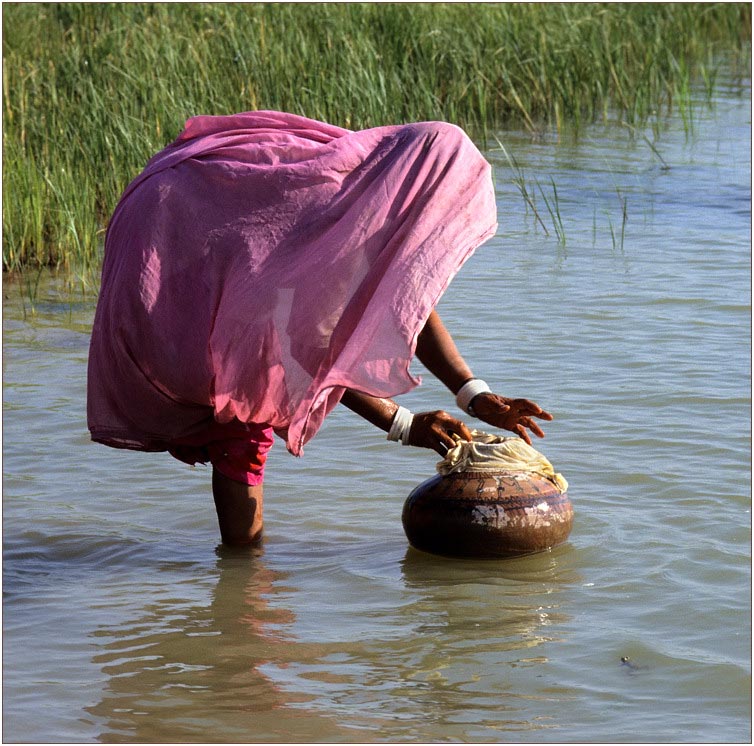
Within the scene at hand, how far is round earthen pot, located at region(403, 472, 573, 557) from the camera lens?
13.3ft

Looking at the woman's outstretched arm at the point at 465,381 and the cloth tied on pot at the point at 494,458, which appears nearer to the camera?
the woman's outstretched arm at the point at 465,381

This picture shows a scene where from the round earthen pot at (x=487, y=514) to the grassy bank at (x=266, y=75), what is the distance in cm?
358

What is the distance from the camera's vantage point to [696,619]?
381 centimetres

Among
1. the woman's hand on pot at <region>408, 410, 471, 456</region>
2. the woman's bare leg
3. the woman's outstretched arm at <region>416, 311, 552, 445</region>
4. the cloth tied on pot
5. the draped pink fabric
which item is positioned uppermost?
the draped pink fabric

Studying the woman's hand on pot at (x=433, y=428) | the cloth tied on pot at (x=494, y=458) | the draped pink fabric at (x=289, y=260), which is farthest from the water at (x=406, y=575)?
the draped pink fabric at (x=289, y=260)

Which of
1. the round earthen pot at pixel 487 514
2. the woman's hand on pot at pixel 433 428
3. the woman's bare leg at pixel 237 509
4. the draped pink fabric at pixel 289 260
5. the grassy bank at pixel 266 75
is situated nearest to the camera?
the draped pink fabric at pixel 289 260

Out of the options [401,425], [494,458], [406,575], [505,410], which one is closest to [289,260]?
[401,425]

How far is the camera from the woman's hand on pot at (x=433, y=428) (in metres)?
3.82

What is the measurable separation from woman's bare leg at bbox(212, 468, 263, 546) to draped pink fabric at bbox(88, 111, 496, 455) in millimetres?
352

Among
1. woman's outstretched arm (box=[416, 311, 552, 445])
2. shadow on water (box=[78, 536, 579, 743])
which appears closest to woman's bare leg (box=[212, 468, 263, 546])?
shadow on water (box=[78, 536, 579, 743])

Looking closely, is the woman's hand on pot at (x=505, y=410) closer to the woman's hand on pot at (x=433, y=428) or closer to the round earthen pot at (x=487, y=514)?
the woman's hand on pot at (x=433, y=428)

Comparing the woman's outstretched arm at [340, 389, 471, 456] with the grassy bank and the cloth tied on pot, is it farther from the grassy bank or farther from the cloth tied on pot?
the grassy bank

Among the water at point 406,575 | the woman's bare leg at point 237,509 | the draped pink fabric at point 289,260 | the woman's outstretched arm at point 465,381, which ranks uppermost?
the draped pink fabric at point 289,260

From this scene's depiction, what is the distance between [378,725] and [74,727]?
2.40 ft
